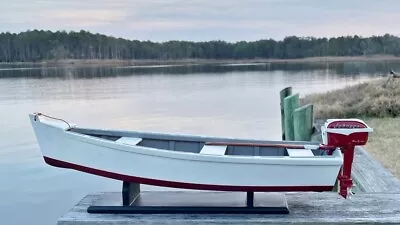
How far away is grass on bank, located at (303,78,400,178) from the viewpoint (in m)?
8.41

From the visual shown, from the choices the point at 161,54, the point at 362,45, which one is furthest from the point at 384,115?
the point at 161,54

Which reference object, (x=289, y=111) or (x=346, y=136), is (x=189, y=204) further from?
(x=289, y=111)

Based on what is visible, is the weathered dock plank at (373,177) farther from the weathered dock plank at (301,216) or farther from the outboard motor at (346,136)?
the outboard motor at (346,136)

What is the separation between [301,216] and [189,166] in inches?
44.3

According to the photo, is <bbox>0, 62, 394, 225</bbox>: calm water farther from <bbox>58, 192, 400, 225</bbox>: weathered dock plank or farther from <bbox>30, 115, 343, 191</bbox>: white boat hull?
<bbox>58, 192, 400, 225</bbox>: weathered dock plank

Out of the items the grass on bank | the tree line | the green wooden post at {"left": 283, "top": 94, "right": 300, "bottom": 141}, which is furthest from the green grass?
the tree line

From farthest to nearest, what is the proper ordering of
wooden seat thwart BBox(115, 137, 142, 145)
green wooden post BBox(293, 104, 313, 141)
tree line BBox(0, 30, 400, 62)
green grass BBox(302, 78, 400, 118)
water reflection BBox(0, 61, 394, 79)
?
tree line BBox(0, 30, 400, 62)
water reflection BBox(0, 61, 394, 79)
green grass BBox(302, 78, 400, 118)
green wooden post BBox(293, 104, 313, 141)
wooden seat thwart BBox(115, 137, 142, 145)

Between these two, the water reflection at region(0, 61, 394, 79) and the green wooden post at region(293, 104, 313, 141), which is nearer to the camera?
the green wooden post at region(293, 104, 313, 141)

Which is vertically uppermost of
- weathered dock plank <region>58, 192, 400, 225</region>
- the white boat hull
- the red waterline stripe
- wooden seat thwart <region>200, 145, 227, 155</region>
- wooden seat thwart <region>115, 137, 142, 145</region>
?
wooden seat thwart <region>115, 137, 142, 145</region>

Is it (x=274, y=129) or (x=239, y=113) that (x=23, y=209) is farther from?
(x=239, y=113)

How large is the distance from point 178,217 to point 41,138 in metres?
1.58

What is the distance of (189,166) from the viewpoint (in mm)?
4711

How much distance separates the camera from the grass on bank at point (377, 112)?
8.41 meters

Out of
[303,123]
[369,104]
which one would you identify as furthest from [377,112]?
[303,123]
